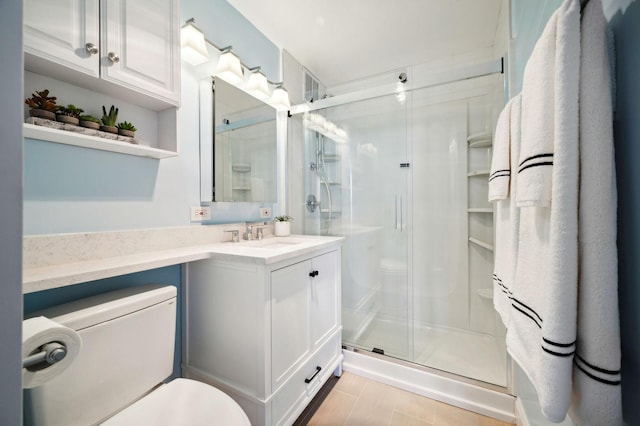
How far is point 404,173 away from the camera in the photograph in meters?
2.19

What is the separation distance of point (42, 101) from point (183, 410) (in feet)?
3.84

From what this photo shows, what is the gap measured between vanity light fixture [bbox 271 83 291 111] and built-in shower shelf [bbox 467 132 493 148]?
5.07ft

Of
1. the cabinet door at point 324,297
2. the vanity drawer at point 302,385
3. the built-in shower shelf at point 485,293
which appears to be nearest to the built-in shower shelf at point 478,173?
the built-in shower shelf at point 485,293

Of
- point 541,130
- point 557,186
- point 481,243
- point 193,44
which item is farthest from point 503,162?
point 193,44

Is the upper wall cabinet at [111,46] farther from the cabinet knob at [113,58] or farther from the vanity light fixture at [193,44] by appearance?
the vanity light fixture at [193,44]

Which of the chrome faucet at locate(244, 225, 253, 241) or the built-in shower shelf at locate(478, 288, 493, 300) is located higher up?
the chrome faucet at locate(244, 225, 253, 241)

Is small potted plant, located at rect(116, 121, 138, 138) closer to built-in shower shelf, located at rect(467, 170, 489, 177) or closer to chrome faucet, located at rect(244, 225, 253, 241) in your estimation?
chrome faucet, located at rect(244, 225, 253, 241)

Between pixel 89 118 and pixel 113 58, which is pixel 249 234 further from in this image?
pixel 113 58

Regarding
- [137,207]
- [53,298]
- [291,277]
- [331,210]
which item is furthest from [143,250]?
[331,210]

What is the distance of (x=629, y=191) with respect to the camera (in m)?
0.51

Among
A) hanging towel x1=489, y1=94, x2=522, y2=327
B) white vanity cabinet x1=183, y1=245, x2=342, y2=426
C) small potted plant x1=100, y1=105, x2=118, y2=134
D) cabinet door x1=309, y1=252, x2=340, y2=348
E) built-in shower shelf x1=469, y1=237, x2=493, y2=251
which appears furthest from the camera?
built-in shower shelf x1=469, y1=237, x2=493, y2=251

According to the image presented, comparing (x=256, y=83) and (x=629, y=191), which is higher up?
(x=256, y=83)

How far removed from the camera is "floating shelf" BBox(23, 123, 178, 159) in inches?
33.9

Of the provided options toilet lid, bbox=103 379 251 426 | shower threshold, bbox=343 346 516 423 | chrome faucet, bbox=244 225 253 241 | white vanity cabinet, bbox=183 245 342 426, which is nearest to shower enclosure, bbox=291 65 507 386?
shower threshold, bbox=343 346 516 423
